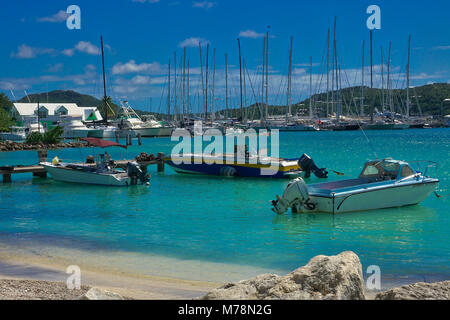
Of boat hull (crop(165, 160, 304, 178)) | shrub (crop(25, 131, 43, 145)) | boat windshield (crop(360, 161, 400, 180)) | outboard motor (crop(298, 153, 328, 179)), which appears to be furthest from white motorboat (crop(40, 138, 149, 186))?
shrub (crop(25, 131, 43, 145))

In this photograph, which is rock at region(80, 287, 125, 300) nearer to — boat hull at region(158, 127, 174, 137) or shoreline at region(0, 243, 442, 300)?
shoreline at region(0, 243, 442, 300)

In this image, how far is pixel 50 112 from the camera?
434 feet

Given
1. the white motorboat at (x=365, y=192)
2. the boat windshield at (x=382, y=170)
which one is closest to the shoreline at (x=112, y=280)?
the white motorboat at (x=365, y=192)

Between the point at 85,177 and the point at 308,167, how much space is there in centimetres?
1338

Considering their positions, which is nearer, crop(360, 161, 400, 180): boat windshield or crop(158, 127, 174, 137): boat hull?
crop(360, 161, 400, 180): boat windshield

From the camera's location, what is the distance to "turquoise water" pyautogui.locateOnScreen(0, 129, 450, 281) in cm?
1337

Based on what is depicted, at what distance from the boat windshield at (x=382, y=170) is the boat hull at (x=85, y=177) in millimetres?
14069

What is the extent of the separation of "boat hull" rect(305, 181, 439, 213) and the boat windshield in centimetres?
69

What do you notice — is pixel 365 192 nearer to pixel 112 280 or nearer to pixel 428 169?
pixel 112 280

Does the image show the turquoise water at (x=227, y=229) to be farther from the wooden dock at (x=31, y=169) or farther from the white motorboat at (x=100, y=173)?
the wooden dock at (x=31, y=169)

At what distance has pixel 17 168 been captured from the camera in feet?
105

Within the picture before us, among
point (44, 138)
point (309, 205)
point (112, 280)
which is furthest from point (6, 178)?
point (44, 138)
